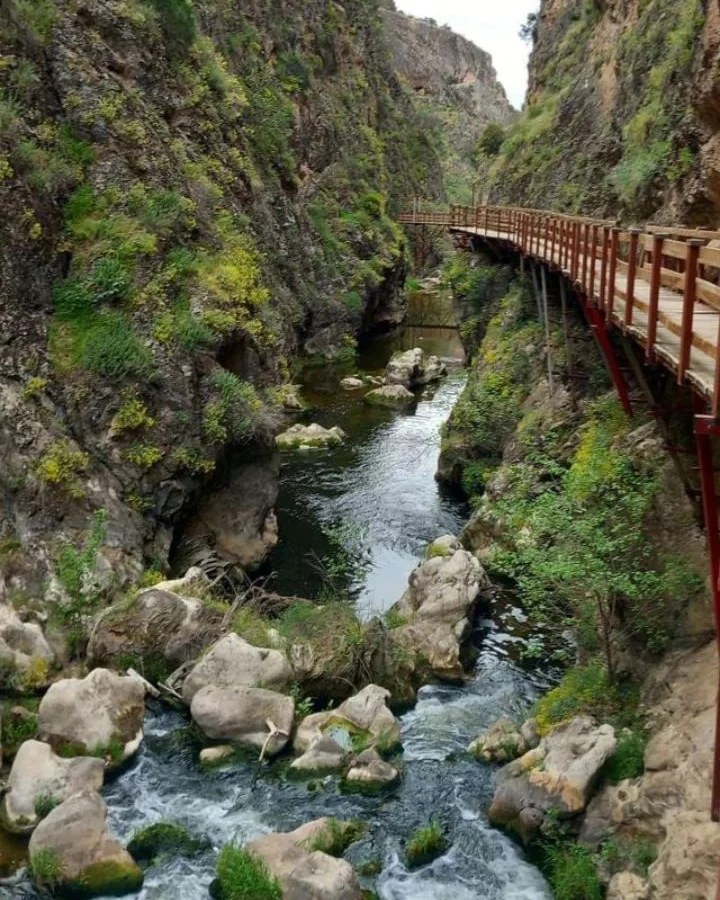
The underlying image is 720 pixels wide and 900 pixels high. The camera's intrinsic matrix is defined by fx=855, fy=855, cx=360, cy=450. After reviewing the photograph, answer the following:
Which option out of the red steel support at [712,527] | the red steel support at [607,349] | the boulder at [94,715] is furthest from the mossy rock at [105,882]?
the red steel support at [607,349]

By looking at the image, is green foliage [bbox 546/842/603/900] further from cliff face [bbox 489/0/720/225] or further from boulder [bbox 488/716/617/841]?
cliff face [bbox 489/0/720/225]

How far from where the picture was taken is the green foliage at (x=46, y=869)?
944 cm

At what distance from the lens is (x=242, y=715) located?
12.5 m

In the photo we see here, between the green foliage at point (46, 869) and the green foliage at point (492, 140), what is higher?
the green foliage at point (492, 140)

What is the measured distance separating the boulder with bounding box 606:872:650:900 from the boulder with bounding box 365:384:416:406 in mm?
26369

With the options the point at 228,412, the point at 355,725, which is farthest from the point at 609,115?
the point at 355,725

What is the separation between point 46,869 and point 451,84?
12845 centimetres

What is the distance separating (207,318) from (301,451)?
1057cm

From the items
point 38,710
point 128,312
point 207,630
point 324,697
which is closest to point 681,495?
point 324,697

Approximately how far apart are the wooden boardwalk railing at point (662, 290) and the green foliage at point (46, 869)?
8.35 meters

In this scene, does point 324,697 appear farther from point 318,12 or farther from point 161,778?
point 318,12

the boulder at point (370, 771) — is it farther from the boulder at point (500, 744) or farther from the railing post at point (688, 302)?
the railing post at point (688, 302)

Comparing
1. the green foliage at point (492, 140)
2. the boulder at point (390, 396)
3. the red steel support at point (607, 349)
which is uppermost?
the green foliage at point (492, 140)

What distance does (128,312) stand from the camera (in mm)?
17234
